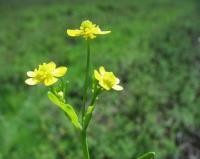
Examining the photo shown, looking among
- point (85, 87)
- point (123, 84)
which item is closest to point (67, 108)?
point (85, 87)

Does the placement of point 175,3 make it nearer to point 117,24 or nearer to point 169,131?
point 117,24

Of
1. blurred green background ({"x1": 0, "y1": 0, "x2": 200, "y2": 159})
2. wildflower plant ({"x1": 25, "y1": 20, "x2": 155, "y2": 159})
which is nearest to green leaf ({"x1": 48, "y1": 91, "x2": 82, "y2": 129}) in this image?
wildflower plant ({"x1": 25, "y1": 20, "x2": 155, "y2": 159})

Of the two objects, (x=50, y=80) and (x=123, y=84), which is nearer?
(x=50, y=80)

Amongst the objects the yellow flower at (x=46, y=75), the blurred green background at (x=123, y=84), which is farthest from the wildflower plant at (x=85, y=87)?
the blurred green background at (x=123, y=84)

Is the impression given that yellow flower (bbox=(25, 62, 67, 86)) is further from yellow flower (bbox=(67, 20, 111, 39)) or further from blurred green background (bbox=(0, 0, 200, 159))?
blurred green background (bbox=(0, 0, 200, 159))

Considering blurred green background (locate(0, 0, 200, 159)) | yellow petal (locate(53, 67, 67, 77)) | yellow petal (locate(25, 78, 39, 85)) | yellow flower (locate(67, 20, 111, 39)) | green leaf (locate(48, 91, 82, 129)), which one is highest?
yellow flower (locate(67, 20, 111, 39))

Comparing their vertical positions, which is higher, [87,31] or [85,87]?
[87,31]

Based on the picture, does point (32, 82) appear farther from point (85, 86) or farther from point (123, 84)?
point (123, 84)

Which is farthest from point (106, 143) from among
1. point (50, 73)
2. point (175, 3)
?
point (175, 3)
